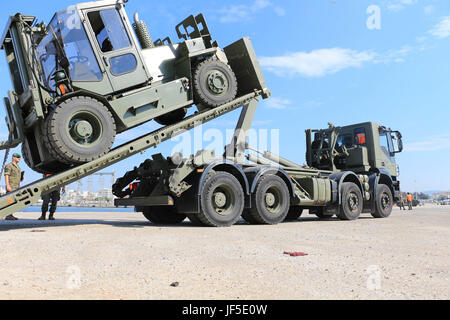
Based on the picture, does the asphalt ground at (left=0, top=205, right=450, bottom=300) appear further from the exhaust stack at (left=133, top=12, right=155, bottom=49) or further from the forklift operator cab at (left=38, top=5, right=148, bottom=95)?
the exhaust stack at (left=133, top=12, right=155, bottom=49)

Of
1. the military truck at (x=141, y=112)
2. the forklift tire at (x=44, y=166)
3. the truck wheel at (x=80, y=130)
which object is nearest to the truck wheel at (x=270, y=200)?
the military truck at (x=141, y=112)

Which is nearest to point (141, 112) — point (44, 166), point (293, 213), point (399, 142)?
point (44, 166)

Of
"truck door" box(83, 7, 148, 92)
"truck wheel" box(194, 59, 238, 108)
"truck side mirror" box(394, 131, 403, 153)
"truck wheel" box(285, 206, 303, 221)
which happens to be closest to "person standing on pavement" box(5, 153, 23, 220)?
"truck door" box(83, 7, 148, 92)

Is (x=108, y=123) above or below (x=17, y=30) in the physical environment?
below

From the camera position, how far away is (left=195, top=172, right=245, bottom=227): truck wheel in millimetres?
8438

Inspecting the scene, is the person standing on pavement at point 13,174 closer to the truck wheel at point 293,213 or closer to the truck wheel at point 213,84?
the truck wheel at point 213,84

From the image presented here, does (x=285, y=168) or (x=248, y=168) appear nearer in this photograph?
(x=248, y=168)

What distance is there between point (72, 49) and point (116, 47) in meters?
0.82

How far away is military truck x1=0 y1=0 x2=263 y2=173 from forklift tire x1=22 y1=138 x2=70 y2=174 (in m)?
0.02

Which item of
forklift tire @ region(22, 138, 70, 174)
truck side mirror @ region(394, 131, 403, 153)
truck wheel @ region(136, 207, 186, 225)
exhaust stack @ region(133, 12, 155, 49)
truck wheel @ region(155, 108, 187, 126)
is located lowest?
truck wheel @ region(136, 207, 186, 225)
